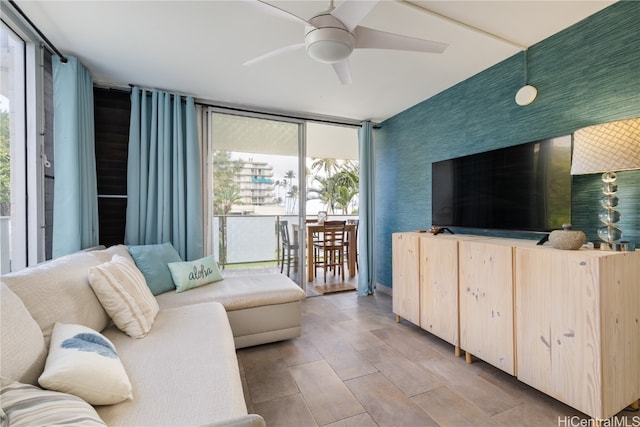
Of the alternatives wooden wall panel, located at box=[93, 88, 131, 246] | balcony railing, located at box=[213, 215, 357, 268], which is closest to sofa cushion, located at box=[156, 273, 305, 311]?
balcony railing, located at box=[213, 215, 357, 268]

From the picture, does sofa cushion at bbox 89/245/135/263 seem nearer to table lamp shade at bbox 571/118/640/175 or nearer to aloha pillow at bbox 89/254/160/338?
aloha pillow at bbox 89/254/160/338

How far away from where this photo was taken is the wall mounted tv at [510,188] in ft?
6.20

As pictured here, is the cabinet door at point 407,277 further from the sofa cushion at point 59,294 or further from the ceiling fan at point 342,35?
the sofa cushion at point 59,294

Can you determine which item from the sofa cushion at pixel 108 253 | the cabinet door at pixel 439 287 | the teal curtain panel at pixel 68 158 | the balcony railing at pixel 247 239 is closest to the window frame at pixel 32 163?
the teal curtain panel at pixel 68 158

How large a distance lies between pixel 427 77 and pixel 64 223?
11.1 ft

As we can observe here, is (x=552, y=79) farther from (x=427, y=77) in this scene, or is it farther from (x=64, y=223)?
(x=64, y=223)

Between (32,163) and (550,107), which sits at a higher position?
(550,107)

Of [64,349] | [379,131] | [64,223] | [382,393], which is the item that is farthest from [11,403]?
[379,131]

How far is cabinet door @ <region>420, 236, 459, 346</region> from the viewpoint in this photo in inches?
88.8

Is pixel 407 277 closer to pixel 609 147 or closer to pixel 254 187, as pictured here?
pixel 609 147

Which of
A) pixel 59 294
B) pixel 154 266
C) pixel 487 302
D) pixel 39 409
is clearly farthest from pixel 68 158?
pixel 487 302

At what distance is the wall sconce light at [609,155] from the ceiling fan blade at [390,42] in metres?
0.98

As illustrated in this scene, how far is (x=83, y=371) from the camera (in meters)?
0.94

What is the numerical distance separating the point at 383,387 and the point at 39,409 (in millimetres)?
1693
